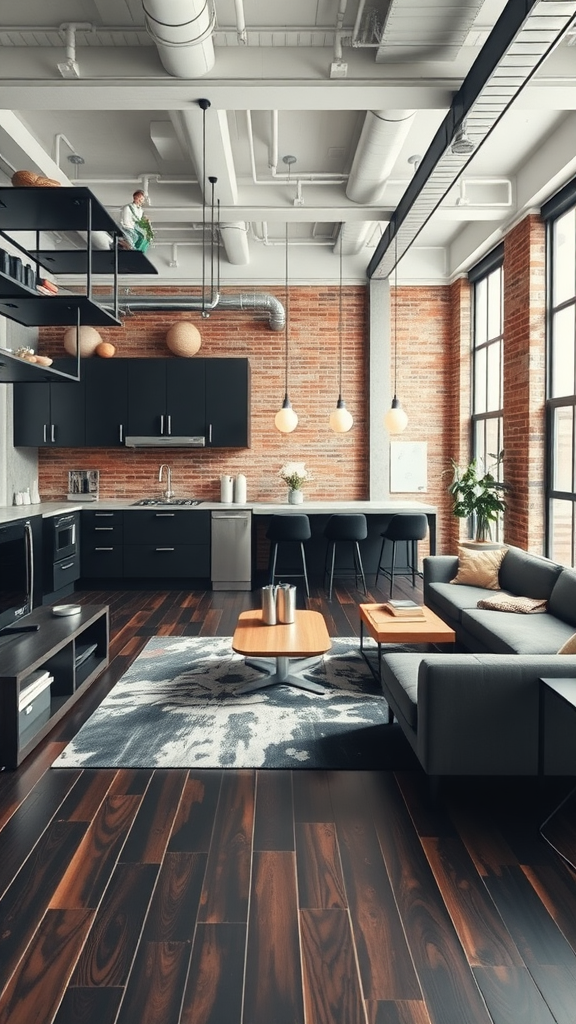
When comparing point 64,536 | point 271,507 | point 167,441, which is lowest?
Result: point 64,536

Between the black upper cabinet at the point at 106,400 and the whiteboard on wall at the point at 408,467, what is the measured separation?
3.23 m

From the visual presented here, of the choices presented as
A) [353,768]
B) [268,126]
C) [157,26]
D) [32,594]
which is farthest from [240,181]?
[353,768]

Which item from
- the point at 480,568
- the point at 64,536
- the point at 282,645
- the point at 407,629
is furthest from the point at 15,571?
the point at 480,568

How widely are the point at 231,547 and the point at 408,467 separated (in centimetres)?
252

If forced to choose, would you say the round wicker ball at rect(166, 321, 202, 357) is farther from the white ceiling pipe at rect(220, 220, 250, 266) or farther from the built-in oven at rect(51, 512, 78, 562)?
the built-in oven at rect(51, 512, 78, 562)

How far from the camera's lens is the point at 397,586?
7312 millimetres

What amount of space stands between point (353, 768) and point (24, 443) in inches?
232

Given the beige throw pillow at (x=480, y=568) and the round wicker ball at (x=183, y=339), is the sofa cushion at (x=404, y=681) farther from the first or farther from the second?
the round wicker ball at (x=183, y=339)

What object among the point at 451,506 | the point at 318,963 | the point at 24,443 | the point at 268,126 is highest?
the point at 268,126

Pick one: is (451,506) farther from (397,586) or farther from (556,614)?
(556,614)

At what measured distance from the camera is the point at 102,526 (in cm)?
723

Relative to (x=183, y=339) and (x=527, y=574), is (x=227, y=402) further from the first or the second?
(x=527, y=574)

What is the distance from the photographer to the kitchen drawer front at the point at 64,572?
6.45 m

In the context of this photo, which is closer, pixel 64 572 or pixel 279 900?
pixel 279 900
